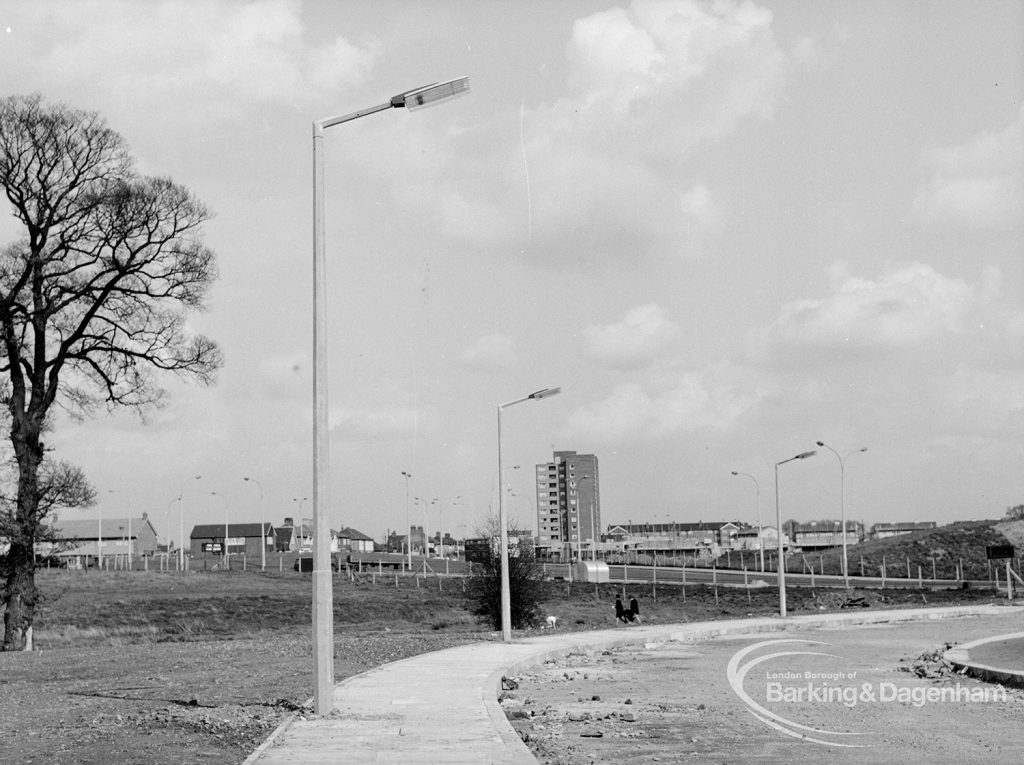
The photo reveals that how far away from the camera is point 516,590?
132 feet

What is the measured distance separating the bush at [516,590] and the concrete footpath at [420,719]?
42.3ft

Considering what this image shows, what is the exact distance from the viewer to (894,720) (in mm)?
14281

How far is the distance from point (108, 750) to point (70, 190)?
71.0ft

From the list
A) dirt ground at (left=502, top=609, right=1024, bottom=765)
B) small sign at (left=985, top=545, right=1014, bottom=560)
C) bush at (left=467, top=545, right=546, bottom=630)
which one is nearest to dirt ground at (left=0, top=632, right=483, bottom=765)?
dirt ground at (left=502, top=609, right=1024, bottom=765)

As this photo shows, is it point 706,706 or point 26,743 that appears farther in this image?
point 706,706

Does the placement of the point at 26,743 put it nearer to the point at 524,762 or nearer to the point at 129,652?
the point at 524,762

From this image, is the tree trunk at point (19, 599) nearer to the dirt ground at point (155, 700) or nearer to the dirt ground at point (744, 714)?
the dirt ground at point (155, 700)

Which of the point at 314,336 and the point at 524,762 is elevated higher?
the point at 314,336

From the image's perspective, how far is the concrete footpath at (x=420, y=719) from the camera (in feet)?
34.6

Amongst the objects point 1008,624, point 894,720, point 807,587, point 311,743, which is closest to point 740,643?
point 1008,624

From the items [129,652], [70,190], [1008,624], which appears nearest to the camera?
[129,652]

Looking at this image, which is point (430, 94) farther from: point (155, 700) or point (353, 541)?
point (353, 541)

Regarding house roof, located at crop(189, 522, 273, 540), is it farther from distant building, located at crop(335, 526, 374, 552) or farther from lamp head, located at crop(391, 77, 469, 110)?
lamp head, located at crop(391, 77, 469, 110)

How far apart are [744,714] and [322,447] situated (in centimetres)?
664
